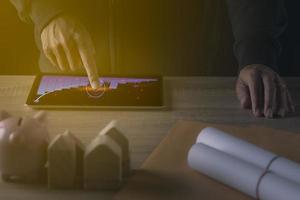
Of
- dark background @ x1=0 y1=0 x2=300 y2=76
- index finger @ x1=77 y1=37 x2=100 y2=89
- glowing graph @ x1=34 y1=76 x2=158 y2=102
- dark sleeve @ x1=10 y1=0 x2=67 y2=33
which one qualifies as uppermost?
dark sleeve @ x1=10 y1=0 x2=67 y2=33

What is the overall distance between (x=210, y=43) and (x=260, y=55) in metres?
0.43

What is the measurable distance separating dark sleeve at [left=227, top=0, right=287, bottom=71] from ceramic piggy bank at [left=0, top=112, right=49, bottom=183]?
0.55 meters

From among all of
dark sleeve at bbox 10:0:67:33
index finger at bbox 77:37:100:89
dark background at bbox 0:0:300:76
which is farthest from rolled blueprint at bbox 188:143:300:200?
dark background at bbox 0:0:300:76

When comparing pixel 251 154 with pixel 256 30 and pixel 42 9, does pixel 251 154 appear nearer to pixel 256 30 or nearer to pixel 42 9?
pixel 256 30

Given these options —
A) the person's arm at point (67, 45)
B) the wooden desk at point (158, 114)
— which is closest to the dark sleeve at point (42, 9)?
the person's arm at point (67, 45)

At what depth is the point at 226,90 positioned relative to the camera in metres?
1.12

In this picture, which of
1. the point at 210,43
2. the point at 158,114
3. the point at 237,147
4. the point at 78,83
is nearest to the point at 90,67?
the point at 78,83

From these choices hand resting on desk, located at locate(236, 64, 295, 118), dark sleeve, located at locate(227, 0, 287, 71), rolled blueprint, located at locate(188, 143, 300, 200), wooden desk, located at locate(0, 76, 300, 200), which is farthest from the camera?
dark sleeve, located at locate(227, 0, 287, 71)

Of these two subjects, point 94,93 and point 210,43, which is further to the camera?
point 210,43

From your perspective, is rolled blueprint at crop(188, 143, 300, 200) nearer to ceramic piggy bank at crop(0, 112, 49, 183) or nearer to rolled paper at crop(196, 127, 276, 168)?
rolled paper at crop(196, 127, 276, 168)

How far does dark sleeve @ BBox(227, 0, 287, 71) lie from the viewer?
3.92 feet

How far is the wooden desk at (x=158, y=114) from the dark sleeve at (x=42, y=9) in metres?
0.17

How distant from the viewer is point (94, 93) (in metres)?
1.04

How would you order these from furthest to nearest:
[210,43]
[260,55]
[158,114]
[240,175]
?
1. [210,43]
2. [260,55]
3. [158,114]
4. [240,175]
